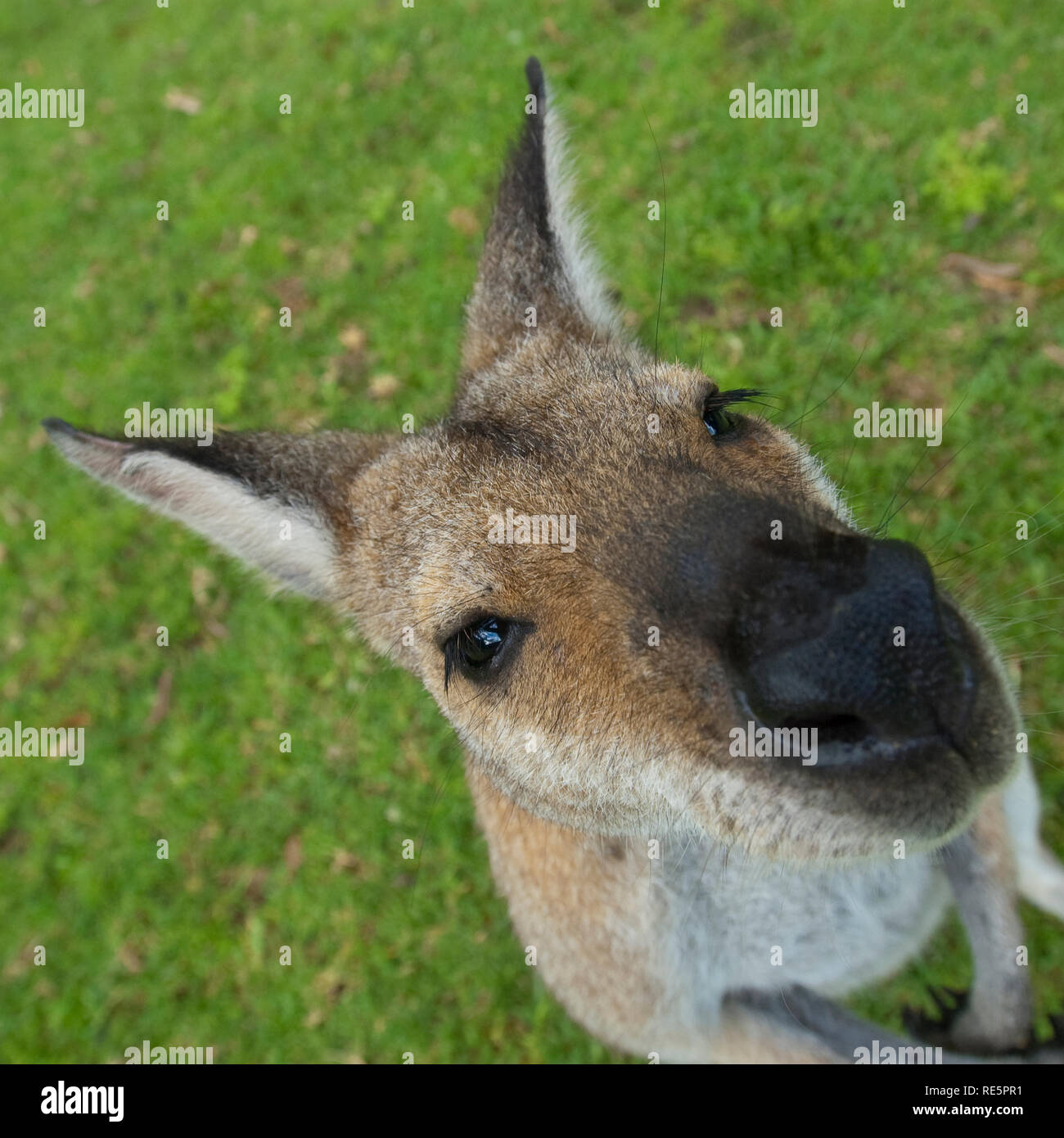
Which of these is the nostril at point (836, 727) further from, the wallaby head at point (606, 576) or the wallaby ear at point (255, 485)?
the wallaby ear at point (255, 485)

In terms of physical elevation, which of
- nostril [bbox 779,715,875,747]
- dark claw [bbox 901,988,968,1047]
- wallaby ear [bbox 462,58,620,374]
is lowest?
dark claw [bbox 901,988,968,1047]

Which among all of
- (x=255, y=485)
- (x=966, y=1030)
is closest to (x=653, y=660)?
(x=255, y=485)

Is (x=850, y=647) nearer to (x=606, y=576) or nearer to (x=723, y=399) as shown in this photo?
(x=606, y=576)

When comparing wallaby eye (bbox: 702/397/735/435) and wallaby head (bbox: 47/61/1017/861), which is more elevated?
wallaby eye (bbox: 702/397/735/435)

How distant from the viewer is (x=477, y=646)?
2.30 m

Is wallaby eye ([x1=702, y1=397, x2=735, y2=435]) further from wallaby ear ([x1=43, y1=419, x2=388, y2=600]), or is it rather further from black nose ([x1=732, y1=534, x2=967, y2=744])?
wallaby ear ([x1=43, y1=419, x2=388, y2=600])

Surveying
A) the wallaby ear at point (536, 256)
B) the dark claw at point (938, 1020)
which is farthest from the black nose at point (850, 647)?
the dark claw at point (938, 1020)

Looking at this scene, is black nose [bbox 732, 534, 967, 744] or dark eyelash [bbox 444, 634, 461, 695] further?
dark eyelash [bbox 444, 634, 461, 695]

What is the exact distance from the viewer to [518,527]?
218 cm

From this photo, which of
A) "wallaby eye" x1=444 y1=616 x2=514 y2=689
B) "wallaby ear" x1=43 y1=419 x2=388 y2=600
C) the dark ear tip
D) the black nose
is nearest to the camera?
the black nose

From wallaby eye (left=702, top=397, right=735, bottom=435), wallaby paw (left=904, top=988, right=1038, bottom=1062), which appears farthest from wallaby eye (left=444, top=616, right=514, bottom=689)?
wallaby paw (left=904, top=988, right=1038, bottom=1062)

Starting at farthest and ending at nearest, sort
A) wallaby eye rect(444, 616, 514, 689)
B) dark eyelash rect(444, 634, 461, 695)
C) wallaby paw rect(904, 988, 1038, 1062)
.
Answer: wallaby paw rect(904, 988, 1038, 1062) < dark eyelash rect(444, 634, 461, 695) < wallaby eye rect(444, 616, 514, 689)

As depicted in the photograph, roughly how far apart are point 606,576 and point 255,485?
1.28 m

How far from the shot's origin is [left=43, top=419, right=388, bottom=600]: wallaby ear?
253 cm
